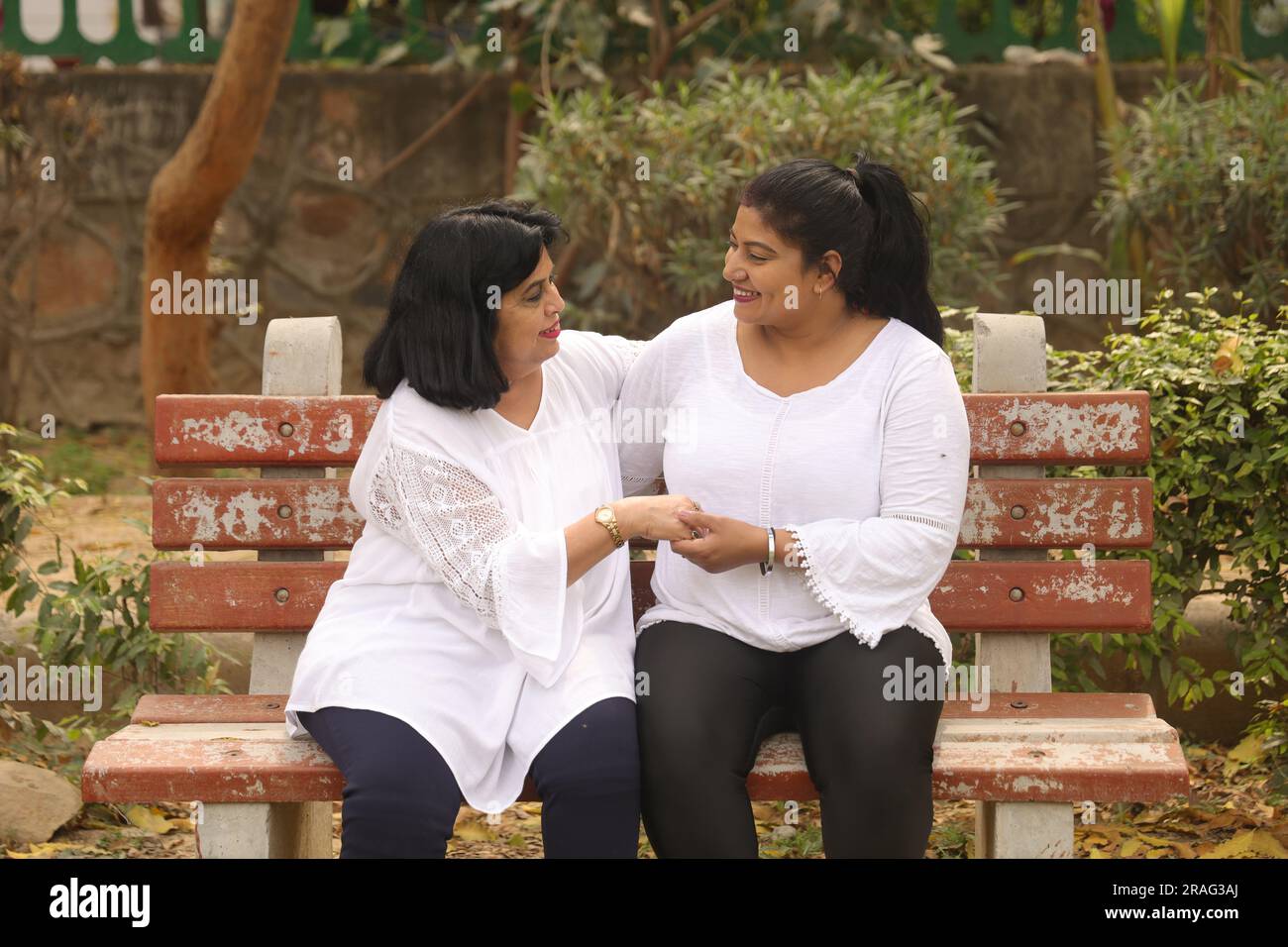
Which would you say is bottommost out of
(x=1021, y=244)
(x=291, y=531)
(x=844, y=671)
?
(x=844, y=671)

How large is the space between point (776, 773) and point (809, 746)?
7 cm

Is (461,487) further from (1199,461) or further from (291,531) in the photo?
(1199,461)

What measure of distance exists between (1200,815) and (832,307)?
1736 mm

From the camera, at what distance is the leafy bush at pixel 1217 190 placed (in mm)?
6371

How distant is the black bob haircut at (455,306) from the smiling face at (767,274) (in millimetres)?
378

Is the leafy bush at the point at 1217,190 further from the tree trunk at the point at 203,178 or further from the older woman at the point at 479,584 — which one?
the older woman at the point at 479,584

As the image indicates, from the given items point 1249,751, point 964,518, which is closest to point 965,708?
point 964,518

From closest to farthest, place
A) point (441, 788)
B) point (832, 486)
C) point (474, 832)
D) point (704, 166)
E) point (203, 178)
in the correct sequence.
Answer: point (441, 788)
point (832, 486)
point (474, 832)
point (704, 166)
point (203, 178)

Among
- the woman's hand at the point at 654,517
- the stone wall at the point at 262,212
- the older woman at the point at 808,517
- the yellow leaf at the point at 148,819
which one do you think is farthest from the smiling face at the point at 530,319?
the stone wall at the point at 262,212

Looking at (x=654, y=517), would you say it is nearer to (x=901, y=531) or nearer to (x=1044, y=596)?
(x=901, y=531)

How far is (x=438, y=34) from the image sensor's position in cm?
907

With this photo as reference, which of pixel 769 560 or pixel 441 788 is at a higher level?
pixel 769 560
